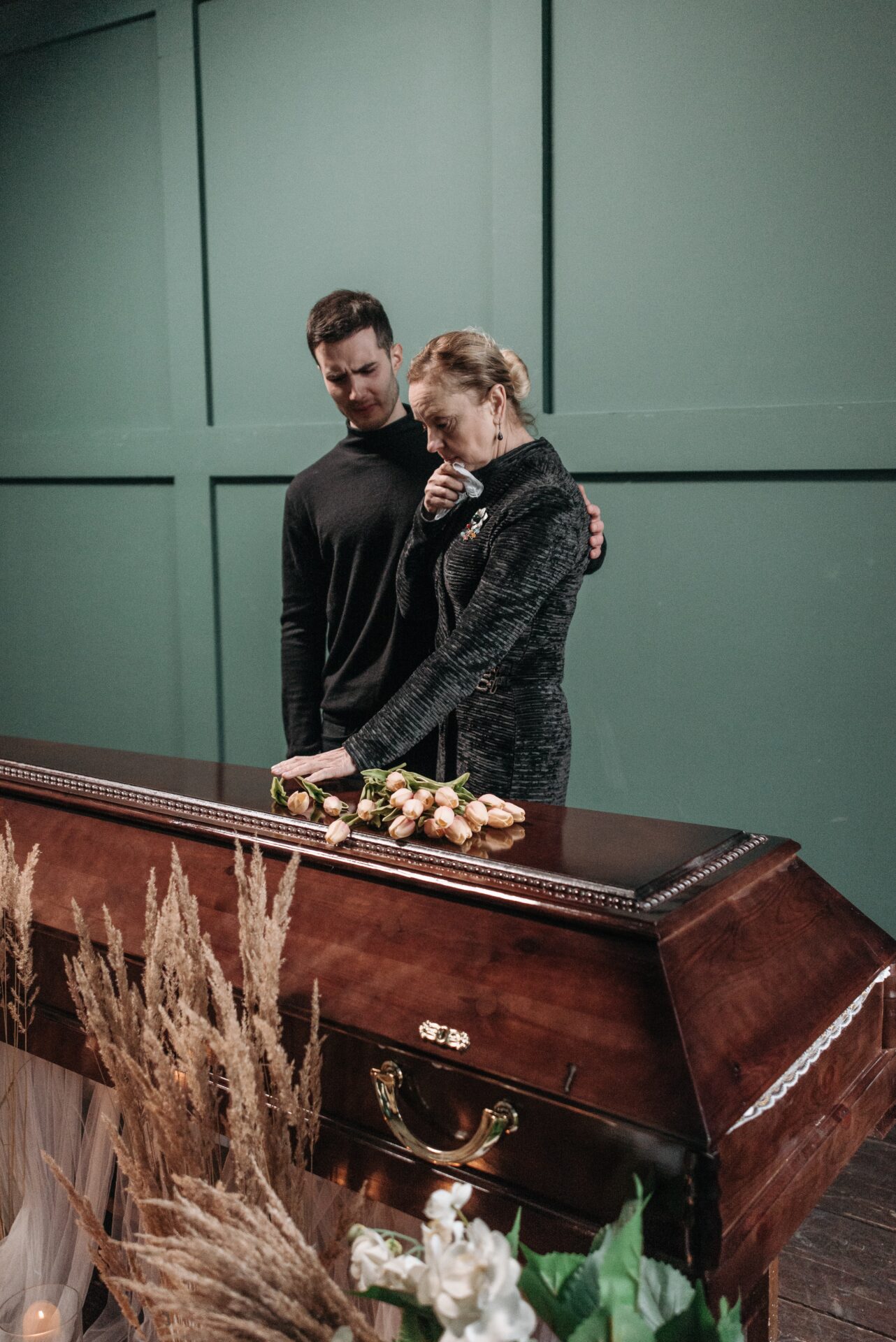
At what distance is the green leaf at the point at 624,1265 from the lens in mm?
600

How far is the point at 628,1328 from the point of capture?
58cm

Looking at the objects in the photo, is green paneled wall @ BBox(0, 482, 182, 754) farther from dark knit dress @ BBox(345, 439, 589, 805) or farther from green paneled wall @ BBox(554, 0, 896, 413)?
dark knit dress @ BBox(345, 439, 589, 805)

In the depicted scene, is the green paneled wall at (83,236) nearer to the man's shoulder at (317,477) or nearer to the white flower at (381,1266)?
the man's shoulder at (317,477)

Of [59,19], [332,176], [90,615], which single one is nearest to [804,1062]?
[332,176]

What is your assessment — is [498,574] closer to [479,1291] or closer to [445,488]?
[445,488]

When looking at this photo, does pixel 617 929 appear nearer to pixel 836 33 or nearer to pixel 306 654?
pixel 306 654

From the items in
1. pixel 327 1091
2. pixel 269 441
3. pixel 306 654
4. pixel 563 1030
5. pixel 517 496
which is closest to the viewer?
pixel 563 1030

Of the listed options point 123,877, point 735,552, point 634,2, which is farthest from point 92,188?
point 123,877

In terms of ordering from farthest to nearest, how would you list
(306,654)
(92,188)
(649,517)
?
(92,188) < (649,517) < (306,654)

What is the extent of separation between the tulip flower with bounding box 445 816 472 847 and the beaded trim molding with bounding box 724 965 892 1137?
0.42 meters

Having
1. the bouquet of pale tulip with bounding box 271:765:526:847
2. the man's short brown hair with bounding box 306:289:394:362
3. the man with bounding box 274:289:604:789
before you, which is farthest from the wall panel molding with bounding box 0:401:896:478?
the bouquet of pale tulip with bounding box 271:765:526:847

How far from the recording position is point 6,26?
3816 mm

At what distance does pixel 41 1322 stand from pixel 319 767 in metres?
0.81

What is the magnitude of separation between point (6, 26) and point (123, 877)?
3626 millimetres
